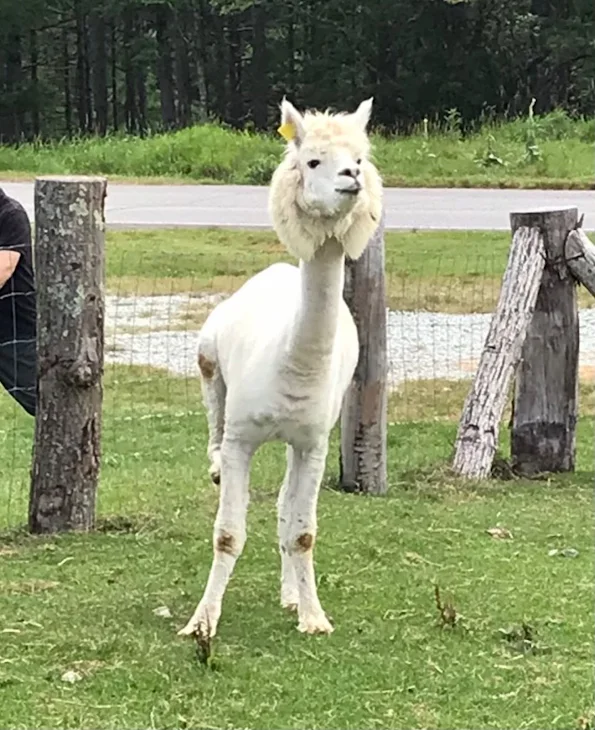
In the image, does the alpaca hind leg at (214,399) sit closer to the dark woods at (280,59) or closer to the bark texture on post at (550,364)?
the bark texture on post at (550,364)

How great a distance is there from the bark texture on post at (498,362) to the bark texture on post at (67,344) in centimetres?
219

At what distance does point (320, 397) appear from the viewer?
523 cm

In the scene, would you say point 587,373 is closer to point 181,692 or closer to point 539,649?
point 539,649

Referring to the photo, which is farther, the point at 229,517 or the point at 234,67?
the point at 234,67

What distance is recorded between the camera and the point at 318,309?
5055 millimetres

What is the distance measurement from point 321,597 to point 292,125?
1910 millimetres

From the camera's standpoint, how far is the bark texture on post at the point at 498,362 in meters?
7.89

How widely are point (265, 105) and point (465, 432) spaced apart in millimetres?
32127

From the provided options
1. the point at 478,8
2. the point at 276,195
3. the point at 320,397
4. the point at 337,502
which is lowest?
the point at 337,502

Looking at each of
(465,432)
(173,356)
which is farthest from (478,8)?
(465,432)

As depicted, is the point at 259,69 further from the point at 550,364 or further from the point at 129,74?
the point at 550,364

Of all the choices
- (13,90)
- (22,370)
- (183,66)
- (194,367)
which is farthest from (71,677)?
(13,90)

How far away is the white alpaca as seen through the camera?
16.1 feet

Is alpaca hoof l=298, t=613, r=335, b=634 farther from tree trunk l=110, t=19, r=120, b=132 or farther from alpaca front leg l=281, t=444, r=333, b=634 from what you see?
tree trunk l=110, t=19, r=120, b=132
